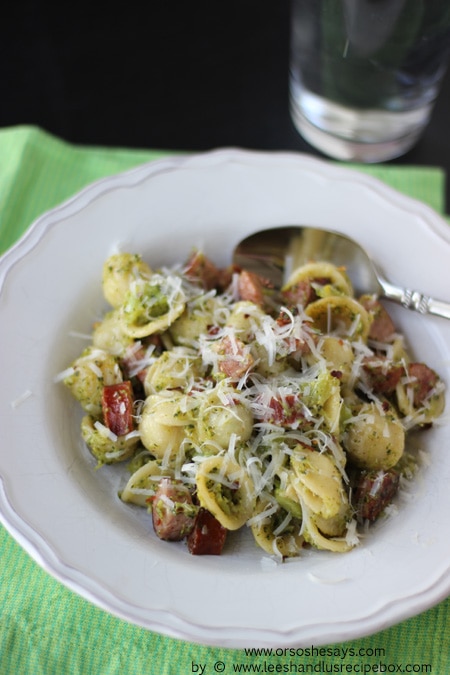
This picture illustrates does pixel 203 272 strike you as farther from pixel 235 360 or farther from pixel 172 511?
pixel 172 511

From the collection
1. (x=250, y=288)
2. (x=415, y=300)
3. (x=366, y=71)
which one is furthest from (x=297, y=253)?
(x=366, y=71)

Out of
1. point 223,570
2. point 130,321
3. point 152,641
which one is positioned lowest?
point 152,641

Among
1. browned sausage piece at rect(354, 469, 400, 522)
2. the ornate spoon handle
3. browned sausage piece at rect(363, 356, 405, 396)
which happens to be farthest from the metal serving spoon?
browned sausage piece at rect(354, 469, 400, 522)

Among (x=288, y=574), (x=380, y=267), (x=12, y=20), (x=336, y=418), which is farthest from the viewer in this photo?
(x=12, y=20)

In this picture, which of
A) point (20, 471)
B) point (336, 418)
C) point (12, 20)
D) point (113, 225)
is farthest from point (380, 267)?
point (12, 20)

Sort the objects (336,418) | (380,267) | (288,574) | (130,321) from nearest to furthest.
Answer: (288,574), (336,418), (130,321), (380,267)

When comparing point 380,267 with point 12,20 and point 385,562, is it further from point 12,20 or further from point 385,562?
point 12,20

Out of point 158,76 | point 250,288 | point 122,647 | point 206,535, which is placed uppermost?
point 250,288

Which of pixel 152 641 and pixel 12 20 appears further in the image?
pixel 12 20
